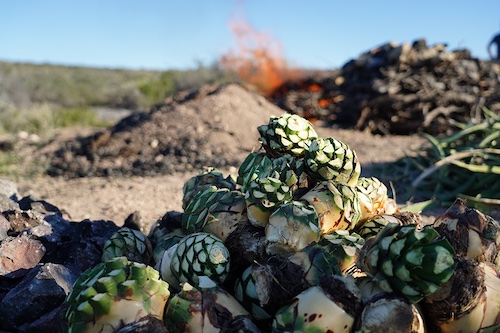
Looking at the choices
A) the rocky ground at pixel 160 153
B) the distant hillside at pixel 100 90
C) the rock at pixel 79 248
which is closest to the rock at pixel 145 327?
the rock at pixel 79 248

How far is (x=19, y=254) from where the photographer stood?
2.52m

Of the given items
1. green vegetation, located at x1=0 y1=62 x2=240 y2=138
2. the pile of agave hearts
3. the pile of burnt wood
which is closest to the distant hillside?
green vegetation, located at x1=0 y1=62 x2=240 y2=138

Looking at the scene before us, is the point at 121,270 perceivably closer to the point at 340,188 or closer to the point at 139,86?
the point at 340,188

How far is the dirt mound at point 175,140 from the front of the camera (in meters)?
7.36

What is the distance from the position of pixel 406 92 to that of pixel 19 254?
9354mm

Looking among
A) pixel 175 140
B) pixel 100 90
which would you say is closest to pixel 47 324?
pixel 175 140

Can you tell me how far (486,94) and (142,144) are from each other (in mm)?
6828

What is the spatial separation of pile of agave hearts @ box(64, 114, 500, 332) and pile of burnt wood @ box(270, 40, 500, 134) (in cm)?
798

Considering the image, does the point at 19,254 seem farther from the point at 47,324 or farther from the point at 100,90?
the point at 100,90

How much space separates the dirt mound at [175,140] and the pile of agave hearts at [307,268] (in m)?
4.92

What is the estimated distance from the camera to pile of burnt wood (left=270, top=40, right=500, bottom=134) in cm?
1022

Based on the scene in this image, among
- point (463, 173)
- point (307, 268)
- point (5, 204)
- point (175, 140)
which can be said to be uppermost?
point (307, 268)

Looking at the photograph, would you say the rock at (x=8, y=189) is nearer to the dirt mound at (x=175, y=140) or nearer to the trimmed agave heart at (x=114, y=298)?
the trimmed agave heart at (x=114, y=298)

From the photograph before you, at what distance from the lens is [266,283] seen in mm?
1771
